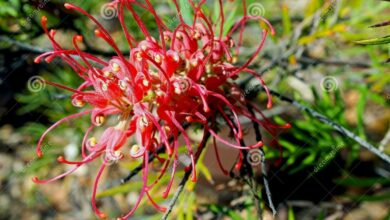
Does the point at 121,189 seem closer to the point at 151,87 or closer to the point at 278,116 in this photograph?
the point at 151,87

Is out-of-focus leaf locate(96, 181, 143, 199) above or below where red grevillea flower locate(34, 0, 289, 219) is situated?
below

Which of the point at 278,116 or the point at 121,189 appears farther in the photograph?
the point at 278,116

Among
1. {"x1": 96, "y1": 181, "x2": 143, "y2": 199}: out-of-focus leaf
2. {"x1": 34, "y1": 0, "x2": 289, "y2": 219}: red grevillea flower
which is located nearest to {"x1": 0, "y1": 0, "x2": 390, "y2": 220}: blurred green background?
{"x1": 96, "y1": 181, "x2": 143, "y2": 199}: out-of-focus leaf

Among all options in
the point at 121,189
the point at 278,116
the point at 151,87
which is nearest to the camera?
the point at 151,87

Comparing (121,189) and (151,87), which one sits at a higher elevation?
(151,87)

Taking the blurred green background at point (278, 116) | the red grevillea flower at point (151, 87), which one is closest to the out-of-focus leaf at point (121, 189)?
the blurred green background at point (278, 116)

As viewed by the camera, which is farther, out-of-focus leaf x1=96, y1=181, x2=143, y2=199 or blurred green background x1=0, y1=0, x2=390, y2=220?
blurred green background x1=0, y1=0, x2=390, y2=220

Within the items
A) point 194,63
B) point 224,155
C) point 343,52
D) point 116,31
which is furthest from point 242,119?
point 116,31

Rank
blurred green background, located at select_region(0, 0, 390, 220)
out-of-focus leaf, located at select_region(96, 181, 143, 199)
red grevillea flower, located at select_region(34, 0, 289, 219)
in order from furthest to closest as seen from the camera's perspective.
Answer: blurred green background, located at select_region(0, 0, 390, 220)
out-of-focus leaf, located at select_region(96, 181, 143, 199)
red grevillea flower, located at select_region(34, 0, 289, 219)

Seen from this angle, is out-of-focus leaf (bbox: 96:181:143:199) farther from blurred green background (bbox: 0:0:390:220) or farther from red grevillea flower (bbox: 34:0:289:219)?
red grevillea flower (bbox: 34:0:289:219)

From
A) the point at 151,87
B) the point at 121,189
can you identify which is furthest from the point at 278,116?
the point at 151,87

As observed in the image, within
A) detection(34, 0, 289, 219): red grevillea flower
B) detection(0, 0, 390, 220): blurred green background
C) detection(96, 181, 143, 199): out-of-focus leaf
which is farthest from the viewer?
detection(0, 0, 390, 220): blurred green background

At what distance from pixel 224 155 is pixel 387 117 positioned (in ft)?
2.45

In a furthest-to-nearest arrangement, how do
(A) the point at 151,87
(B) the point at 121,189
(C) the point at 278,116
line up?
(C) the point at 278,116, (B) the point at 121,189, (A) the point at 151,87
